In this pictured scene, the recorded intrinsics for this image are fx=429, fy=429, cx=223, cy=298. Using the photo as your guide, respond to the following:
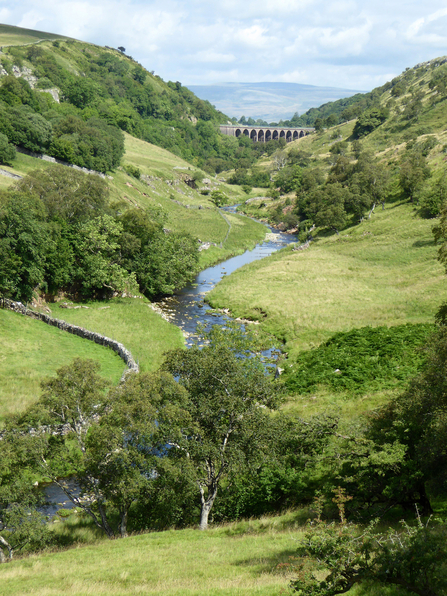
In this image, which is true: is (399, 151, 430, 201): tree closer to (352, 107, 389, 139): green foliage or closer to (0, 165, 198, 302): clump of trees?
(0, 165, 198, 302): clump of trees

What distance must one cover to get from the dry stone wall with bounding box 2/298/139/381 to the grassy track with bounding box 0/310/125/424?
0.59 metres

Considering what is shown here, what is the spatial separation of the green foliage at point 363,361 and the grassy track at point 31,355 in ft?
52.0

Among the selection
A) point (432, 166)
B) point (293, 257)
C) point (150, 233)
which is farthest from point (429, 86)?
point (150, 233)

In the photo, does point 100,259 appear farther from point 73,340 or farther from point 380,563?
point 380,563

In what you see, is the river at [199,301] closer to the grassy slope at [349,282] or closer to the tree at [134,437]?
the grassy slope at [349,282]

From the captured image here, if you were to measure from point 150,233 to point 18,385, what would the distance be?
33602 millimetres

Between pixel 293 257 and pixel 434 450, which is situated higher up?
pixel 293 257

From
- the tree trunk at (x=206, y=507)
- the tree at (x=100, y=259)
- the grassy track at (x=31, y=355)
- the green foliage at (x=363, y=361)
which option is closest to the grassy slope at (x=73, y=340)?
the grassy track at (x=31, y=355)

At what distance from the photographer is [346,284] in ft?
202

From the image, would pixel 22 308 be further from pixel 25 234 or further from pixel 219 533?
pixel 219 533

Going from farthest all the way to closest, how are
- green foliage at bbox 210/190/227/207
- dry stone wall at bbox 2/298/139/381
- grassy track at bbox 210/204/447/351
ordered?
green foliage at bbox 210/190/227/207
grassy track at bbox 210/204/447/351
dry stone wall at bbox 2/298/139/381

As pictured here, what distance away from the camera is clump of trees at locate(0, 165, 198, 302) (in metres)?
43.4

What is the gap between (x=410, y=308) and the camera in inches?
1892

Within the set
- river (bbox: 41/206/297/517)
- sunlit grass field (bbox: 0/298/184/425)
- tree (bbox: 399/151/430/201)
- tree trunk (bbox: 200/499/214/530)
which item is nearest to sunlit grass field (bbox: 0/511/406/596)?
tree trunk (bbox: 200/499/214/530)
